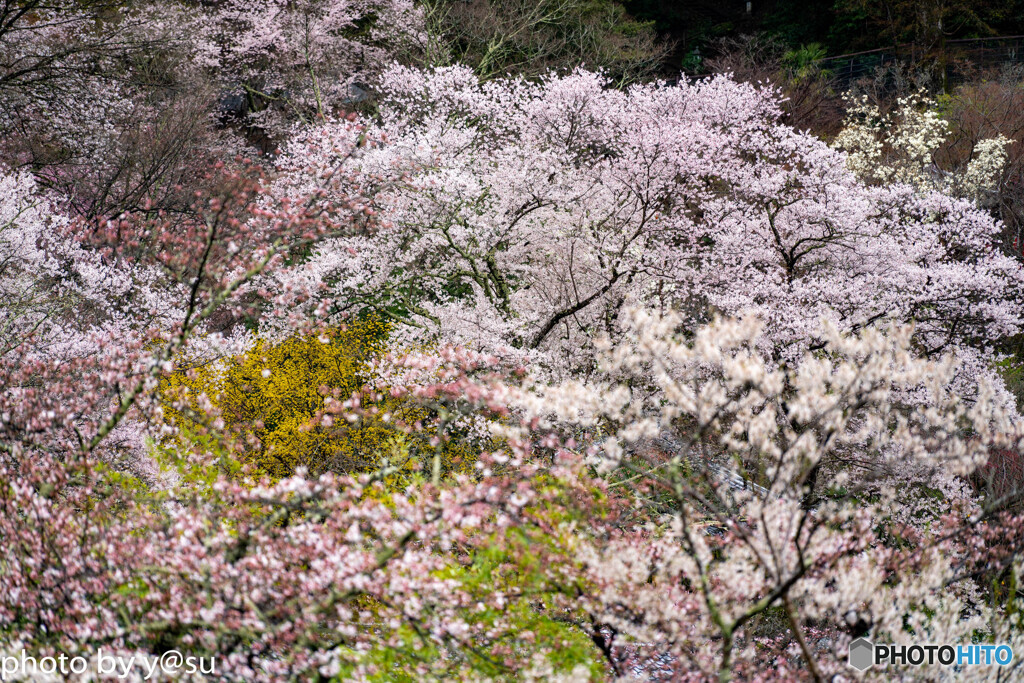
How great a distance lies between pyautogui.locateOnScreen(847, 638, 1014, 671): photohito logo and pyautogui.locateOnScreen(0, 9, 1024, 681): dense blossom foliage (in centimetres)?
19

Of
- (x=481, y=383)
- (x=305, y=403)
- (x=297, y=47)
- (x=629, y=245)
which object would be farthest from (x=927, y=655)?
(x=297, y=47)

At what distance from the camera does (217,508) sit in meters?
5.33

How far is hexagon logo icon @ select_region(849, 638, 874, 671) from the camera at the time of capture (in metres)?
5.16

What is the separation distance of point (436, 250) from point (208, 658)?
11.0 m

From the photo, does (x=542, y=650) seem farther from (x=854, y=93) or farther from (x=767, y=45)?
(x=767, y=45)

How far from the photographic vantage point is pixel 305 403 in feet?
39.9

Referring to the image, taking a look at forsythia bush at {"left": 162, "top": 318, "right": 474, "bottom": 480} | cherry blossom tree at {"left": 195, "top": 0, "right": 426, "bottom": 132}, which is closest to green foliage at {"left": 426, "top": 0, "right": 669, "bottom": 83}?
cherry blossom tree at {"left": 195, "top": 0, "right": 426, "bottom": 132}

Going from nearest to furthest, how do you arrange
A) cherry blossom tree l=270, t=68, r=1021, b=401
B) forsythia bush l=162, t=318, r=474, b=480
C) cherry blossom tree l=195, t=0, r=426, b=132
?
forsythia bush l=162, t=318, r=474, b=480 < cherry blossom tree l=270, t=68, r=1021, b=401 < cherry blossom tree l=195, t=0, r=426, b=132

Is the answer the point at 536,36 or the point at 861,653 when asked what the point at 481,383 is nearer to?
the point at 861,653

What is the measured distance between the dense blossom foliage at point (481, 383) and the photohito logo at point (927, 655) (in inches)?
7.6

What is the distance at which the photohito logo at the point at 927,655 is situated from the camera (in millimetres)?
5207

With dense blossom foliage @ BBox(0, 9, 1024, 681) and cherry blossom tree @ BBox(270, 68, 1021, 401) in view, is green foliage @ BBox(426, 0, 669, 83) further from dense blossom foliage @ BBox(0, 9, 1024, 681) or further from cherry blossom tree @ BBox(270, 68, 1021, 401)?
cherry blossom tree @ BBox(270, 68, 1021, 401)

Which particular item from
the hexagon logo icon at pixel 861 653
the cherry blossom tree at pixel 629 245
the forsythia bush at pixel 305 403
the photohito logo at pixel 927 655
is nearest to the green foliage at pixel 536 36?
the cherry blossom tree at pixel 629 245

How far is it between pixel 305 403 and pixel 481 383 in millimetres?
4576
